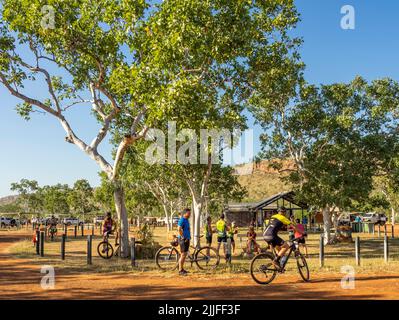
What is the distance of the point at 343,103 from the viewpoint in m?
28.9

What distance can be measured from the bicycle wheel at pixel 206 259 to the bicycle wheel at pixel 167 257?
92 centimetres

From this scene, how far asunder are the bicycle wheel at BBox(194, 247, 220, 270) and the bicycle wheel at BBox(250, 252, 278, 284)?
9.46ft

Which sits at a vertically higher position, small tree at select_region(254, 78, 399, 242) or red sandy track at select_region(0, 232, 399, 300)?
small tree at select_region(254, 78, 399, 242)

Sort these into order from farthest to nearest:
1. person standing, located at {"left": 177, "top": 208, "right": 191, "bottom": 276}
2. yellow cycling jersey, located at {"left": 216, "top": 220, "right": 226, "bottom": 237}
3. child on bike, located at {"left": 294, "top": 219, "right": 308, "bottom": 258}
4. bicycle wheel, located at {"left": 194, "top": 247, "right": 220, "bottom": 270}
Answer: yellow cycling jersey, located at {"left": 216, "top": 220, "right": 226, "bottom": 237}, bicycle wheel, located at {"left": 194, "top": 247, "right": 220, "bottom": 270}, person standing, located at {"left": 177, "top": 208, "right": 191, "bottom": 276}, child on bike, located at {"left": 294, "top": 219, "right": 308, "bottom": 258}

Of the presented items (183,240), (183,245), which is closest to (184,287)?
(183,245)

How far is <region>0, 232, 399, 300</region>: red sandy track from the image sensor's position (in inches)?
410

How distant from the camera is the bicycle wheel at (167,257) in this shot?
1548 cm

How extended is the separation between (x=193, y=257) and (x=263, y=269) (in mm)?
3450

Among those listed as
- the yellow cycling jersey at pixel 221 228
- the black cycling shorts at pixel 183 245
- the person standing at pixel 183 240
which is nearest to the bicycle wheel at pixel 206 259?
the person standing at pixel 183 240

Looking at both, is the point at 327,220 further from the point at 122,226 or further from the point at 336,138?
the point at 122,226

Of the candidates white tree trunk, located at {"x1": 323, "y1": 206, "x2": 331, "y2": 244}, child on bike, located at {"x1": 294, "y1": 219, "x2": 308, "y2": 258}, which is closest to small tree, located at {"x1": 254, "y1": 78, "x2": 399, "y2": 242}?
white tree trunk, located at {"x1": 323, "y1": 206, "x2": 331, "y2": 244}

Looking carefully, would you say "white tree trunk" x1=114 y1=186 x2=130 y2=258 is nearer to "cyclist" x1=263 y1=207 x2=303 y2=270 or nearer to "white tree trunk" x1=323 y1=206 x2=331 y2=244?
"cyclist" x1=263 y1=207 x2=303 y2=270

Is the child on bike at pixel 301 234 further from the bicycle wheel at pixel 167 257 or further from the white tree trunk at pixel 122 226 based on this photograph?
the white tree trunk at pixel 122 226
